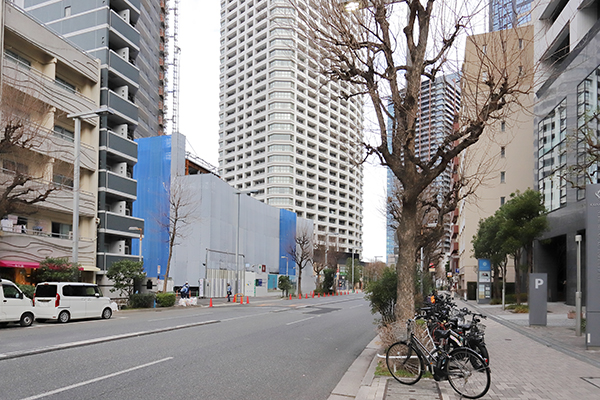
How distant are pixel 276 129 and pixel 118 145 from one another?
6990 cm

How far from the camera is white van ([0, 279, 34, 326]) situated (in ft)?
56.9

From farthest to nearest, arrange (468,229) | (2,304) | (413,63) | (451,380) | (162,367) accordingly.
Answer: (468,229)
(2,304)
(413,63)
(162,367)
(451,380)

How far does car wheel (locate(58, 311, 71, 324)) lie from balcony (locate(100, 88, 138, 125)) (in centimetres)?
2023

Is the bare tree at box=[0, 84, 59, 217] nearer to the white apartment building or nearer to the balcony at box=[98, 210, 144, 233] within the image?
the balcony at box=[98, 210, 144, 233]

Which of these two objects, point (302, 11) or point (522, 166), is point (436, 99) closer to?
point (302, 11)

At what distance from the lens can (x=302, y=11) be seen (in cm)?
1154

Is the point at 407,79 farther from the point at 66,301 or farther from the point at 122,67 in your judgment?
the point at 122,67

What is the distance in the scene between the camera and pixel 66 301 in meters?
20.6

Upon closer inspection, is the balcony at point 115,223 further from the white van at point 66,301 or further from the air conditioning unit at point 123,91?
the white van at point 66,301

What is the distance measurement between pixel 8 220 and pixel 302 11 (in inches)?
962

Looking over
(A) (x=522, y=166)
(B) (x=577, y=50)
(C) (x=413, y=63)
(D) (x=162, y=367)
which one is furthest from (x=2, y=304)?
(A) (x=522, y=166)

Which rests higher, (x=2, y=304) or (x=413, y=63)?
(x=413, y=63)

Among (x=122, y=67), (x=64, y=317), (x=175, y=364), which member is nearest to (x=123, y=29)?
(x=122, y=67)

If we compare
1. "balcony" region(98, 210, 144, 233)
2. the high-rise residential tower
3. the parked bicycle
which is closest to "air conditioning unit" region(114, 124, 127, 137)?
"balcony" region(98, 210, 144, 233)
